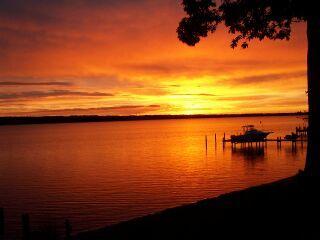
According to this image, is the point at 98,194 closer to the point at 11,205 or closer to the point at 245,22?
the point at 11,205

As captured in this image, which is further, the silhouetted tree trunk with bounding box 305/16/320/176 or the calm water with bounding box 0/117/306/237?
the calm water with bounding box 0/117/306/237

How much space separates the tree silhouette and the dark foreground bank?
2045mm

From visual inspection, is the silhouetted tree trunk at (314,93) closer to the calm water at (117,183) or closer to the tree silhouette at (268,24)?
the tree silhouette at (268,24)

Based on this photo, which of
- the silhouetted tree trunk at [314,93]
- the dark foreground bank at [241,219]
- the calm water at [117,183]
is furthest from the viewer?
the calm water at [117,183]

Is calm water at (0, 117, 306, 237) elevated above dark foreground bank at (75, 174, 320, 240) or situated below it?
below

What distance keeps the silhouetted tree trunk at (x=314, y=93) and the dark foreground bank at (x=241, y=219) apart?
73cm

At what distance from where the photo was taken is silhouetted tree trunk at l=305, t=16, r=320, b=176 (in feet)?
48.3

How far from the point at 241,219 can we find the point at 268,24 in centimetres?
911

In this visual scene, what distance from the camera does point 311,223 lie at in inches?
431

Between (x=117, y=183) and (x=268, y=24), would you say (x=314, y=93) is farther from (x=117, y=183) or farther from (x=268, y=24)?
(x=117, y=183)

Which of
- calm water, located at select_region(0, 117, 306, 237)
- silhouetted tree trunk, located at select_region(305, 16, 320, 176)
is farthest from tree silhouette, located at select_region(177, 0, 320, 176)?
calm water, located at select_region(0, 117, 306, 237)

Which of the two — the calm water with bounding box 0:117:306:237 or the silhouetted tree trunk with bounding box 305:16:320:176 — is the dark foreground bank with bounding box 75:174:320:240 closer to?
the silhouetted tree trunk with bounding box 305:16:320:176

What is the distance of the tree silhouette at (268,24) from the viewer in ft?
48.4

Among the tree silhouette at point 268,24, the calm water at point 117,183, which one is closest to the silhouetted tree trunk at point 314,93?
the tree silhouette at point 268,24
